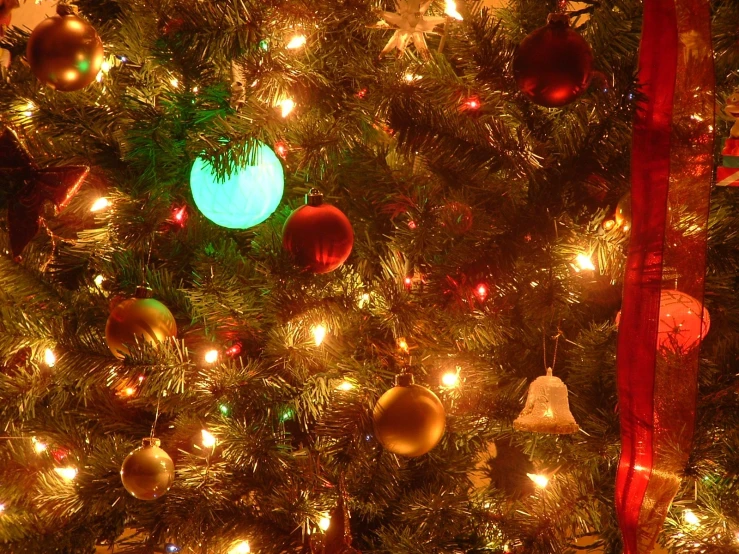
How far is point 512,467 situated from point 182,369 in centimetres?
66

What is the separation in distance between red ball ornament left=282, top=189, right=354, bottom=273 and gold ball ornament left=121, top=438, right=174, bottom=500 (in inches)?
11.4

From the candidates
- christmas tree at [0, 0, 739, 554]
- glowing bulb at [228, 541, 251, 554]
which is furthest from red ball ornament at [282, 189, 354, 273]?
glowing bulb at [228, 541, 251, 554]

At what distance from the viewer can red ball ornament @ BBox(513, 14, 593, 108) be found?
0.63 meters

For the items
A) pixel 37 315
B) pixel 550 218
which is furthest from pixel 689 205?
pixel 37 315

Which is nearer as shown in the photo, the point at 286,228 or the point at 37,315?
the point at 286,228

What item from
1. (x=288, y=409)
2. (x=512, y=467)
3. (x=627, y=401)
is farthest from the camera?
(x=512, y=467)

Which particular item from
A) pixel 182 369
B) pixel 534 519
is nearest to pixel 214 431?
pixel 182 369

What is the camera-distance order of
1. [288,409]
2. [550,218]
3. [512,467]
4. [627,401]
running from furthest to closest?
[512,467] → [288,409] → [550,218] → [627,401]

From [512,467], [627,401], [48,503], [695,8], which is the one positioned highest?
[695,8]

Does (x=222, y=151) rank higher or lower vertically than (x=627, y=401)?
higher

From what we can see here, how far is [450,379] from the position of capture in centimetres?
89

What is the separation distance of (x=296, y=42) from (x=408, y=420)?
487 mm

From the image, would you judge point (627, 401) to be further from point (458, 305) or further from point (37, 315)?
point (37, 315)

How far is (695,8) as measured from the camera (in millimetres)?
670
